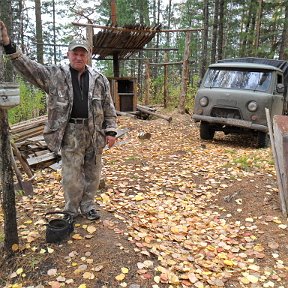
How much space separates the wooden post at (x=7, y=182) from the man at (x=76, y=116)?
52 cm

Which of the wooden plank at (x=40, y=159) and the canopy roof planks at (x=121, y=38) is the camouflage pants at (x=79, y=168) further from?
the canopy roof planks at (x=121, y=38)

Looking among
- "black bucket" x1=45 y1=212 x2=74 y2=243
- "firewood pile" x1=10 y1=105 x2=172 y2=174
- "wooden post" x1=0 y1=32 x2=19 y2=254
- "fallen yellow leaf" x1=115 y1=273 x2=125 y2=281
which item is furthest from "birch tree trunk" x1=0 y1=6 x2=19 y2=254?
"firewood pile" x1=10 y1=105 x2=172 y2=174

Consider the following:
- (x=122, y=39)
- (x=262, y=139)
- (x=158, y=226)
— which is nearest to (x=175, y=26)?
(x=122, y=39)

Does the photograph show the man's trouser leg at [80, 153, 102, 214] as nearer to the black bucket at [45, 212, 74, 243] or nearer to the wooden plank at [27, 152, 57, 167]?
the black bucket at [45, 212, 74, 243]

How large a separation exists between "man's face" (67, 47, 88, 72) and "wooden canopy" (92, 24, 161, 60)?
7404 millimetres

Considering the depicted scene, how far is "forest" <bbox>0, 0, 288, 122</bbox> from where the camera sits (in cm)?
1772

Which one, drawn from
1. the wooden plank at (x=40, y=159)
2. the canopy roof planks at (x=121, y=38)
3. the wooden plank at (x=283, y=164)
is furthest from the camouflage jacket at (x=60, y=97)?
the canopy roof planks at (x=121, y=38)

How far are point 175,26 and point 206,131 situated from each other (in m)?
32.7

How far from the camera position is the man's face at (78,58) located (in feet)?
11.5

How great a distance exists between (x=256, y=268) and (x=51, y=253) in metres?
2.28

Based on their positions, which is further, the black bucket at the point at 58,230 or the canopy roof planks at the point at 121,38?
the canopy roof planks at the point at 121,38

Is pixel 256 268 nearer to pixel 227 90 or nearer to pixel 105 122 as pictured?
pixel 105 122

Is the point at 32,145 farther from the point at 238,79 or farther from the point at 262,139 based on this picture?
the point at 262,139

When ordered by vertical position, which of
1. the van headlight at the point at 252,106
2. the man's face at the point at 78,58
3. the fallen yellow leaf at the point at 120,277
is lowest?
the fallen yellow leaf at the point at 120,277
